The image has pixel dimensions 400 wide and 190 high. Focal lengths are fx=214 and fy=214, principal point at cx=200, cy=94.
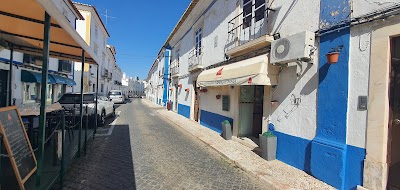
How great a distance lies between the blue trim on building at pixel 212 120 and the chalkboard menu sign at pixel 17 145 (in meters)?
6.58

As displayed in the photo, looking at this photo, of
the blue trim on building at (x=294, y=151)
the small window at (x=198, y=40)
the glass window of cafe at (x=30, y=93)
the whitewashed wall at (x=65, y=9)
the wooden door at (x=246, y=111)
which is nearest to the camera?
the blue trim on building at (x=294, y=151)

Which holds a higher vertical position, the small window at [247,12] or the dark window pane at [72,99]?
the small window at [247,12]

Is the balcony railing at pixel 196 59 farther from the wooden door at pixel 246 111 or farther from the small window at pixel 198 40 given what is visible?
the wooden door at pixel 246 111

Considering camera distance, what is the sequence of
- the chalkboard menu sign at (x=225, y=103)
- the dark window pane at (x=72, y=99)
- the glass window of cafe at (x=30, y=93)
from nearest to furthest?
the chalkboard menu sign at (x=225, y=103) < the dark window pane at (x=72, y=99) < the glass window of cafe at (x=30, y=93)

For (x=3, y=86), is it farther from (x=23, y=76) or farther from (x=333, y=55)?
(x=333, y=55)

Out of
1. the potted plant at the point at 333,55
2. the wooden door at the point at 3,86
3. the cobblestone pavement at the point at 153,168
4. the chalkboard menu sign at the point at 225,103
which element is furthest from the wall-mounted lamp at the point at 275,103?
the wooden door at the point at 3,86

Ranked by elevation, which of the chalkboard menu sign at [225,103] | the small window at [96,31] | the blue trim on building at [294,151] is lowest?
the blue trim on building at [294,151]

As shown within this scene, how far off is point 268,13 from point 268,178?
4.65 metres

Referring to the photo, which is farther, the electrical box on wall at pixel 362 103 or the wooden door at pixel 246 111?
the wooden door at pixel 246 111

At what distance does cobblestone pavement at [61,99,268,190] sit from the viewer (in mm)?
4191

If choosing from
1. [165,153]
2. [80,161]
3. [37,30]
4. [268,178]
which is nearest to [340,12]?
[268,178]

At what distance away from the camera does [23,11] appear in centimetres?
297

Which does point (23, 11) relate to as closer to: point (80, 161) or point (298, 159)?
point (80, 161)

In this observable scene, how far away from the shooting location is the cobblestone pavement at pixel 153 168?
419 cm
